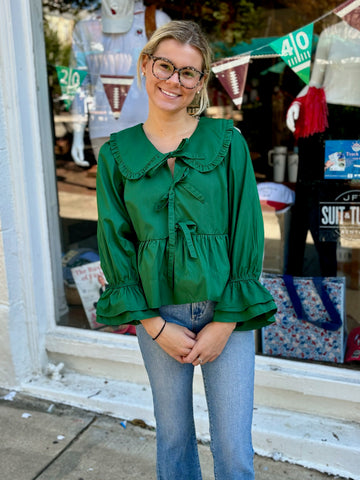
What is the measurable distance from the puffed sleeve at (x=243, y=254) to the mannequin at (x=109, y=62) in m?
1.78

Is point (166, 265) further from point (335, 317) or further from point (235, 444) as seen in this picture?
point (335, 317)

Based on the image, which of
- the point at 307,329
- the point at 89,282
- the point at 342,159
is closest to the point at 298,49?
the point at 342,159

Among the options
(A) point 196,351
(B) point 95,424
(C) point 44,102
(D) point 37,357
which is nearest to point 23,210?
(C) point 44,102

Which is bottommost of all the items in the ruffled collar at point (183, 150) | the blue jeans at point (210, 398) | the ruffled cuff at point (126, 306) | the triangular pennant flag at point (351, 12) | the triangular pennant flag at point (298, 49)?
the blue jeans at point (210, 398)

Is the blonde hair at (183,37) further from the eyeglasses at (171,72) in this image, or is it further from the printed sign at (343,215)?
the printed sign at (343,215)

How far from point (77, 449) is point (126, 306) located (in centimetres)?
139

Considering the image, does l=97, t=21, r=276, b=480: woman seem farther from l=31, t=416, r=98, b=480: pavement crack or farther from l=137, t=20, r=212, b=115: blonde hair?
l=31, t=416, r=98, b=480: pavement crack

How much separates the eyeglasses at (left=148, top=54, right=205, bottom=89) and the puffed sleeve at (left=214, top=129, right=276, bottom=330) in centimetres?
23

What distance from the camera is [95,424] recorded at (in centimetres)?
272

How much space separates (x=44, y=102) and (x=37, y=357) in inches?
63.5

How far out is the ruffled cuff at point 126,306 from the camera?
1495 millimetres

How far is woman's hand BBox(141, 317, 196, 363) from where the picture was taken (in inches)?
59.1

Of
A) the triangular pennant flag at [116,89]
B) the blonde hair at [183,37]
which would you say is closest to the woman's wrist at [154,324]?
the blonde hair at [183,37]

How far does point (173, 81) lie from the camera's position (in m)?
1.51
